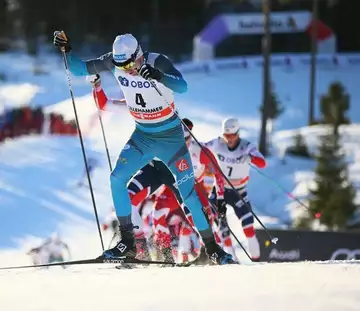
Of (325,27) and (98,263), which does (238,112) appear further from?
(98,263)

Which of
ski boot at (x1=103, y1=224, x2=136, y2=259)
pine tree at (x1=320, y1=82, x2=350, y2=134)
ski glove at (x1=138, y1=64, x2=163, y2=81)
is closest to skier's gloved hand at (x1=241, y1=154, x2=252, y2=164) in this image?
ski boot at (x1=103, y1=224, x2=136, y2=259)

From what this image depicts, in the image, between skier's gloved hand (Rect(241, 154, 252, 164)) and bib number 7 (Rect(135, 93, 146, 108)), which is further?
skier's gloved hand (Rect(241, 154, 252, 164))

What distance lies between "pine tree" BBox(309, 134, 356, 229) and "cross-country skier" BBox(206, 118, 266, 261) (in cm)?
439

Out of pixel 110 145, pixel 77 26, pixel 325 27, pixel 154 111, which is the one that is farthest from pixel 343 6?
pixel 154 111

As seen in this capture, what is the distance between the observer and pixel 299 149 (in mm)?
22297

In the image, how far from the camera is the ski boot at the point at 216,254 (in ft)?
23.0

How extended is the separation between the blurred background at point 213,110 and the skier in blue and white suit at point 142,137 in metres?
3.73

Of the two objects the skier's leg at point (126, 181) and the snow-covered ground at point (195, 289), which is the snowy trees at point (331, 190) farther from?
the snow-covered ground at point (195, 289)

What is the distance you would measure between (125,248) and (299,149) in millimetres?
15988

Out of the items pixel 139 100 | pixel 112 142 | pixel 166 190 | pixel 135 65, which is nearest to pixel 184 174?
pixel 139 100

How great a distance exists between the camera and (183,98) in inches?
1262

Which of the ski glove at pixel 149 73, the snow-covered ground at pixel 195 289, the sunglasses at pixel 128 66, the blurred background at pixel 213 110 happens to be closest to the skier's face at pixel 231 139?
the blurred background at pixel 213 110

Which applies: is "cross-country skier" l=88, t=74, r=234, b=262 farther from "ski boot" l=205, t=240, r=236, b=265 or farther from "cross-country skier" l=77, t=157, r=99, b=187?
"cross-country skier" l=77, t=157, r=99, b=187

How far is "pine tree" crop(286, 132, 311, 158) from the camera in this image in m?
22.3
